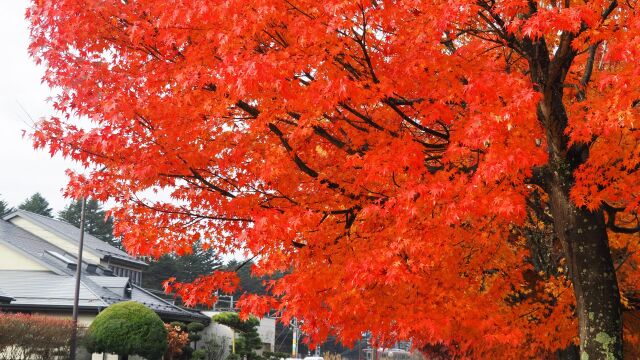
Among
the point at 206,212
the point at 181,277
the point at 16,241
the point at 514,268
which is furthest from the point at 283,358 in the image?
the point at 206,212

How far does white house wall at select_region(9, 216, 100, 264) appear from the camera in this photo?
132 ft

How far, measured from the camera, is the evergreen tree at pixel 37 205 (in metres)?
79.4

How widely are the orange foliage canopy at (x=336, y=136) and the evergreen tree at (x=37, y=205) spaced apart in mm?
77235

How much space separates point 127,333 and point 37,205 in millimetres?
61472

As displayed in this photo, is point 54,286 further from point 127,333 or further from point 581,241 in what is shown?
point 581,241

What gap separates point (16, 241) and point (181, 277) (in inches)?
1705

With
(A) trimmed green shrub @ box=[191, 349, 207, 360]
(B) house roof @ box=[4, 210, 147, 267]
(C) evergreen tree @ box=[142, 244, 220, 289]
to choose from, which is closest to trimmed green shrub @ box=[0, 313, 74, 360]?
(A) trimmed green shrub @ box=[191, 349, 207, 360]

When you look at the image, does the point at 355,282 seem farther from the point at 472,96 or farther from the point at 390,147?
the point at 472,96

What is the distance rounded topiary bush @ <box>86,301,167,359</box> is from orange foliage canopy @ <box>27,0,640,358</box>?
671 inches

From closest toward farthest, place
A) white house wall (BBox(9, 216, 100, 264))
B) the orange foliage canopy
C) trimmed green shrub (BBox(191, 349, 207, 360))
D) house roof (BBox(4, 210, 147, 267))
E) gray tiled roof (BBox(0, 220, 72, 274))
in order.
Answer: the orange foliage canopy < gray tiled roof (BBox(0, 220, 72, 274)) < trimmed green shrub (BBox(191, 349, 207, 360)) < white house wall (BBox(9, 216, 100, 264)) < house roof (BBox(4, 210, 147, 267))

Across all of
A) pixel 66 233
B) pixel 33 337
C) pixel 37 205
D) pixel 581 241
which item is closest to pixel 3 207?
pixel 37 205

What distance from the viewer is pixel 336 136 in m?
9.30

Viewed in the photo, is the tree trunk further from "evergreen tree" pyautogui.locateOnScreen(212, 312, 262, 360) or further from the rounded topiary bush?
"evergreen tree" pyautogui.locateOnScreen(212, 312, 262, 360)

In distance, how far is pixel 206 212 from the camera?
1018 cm
